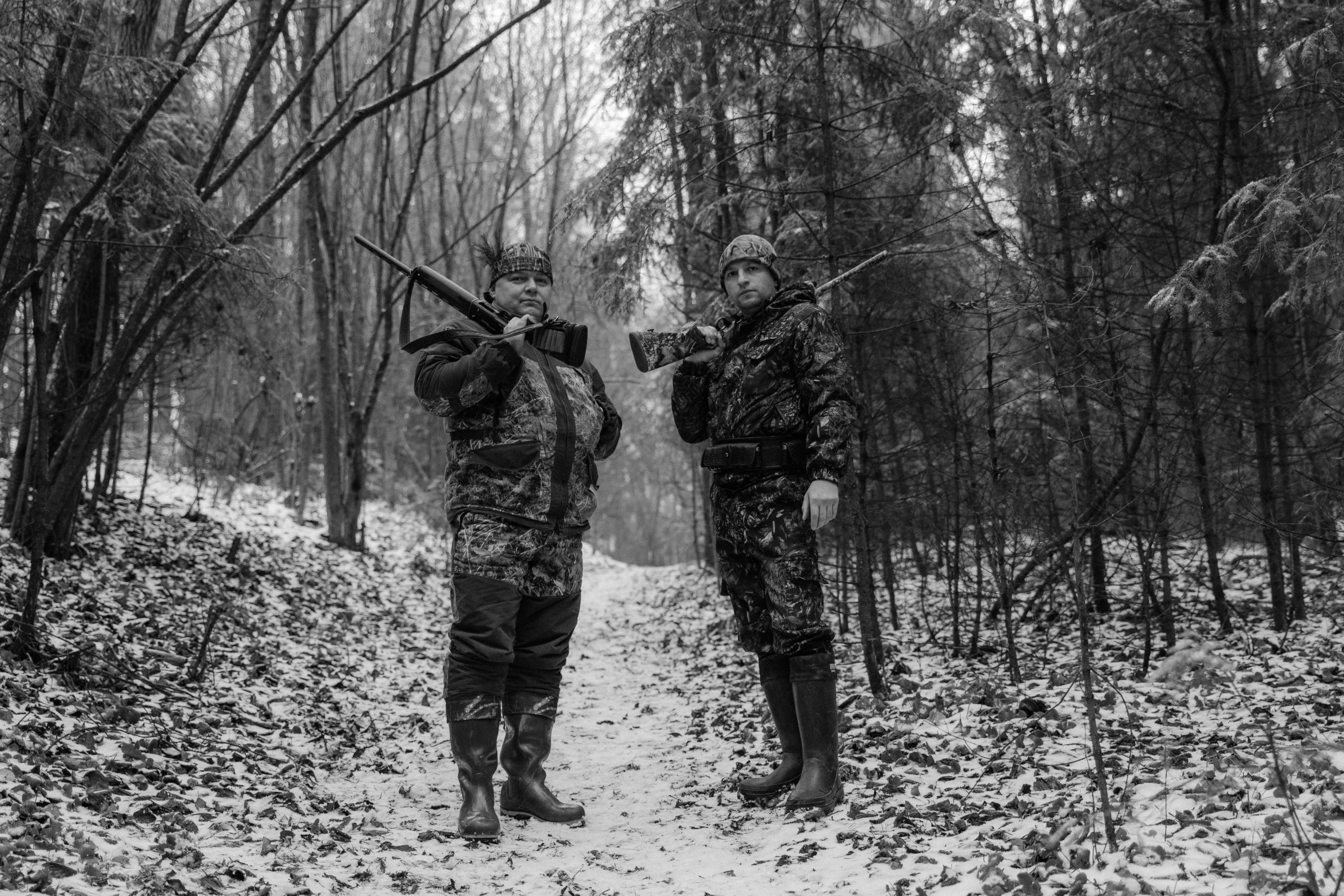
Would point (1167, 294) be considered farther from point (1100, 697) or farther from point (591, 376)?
point (591, 376)

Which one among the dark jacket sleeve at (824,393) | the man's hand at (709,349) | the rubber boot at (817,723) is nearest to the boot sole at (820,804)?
the rubber boot at (817,723)

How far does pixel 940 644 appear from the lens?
7016 millimetres

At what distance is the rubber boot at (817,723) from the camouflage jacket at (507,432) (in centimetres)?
116

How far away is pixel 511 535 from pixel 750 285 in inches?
61.4

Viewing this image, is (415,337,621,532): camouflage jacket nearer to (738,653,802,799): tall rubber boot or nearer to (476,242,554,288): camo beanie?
(476,242,554,288): camo beanie

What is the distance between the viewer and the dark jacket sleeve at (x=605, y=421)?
4512mm

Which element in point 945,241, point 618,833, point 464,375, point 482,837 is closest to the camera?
point 482,837

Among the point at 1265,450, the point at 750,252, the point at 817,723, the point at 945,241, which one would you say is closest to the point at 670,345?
the point at 750,252

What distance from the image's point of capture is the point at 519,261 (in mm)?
4293

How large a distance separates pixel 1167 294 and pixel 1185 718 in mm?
2105

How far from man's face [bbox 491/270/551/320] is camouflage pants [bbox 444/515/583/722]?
975mm

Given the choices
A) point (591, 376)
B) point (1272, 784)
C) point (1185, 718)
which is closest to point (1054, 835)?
point (1272, 784)

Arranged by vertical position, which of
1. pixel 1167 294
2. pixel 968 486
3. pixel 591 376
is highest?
pixel 1167 294

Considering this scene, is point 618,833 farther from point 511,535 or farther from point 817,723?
point 511,535
